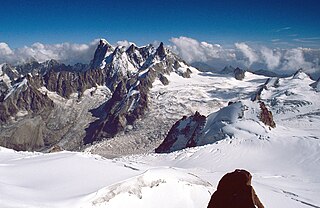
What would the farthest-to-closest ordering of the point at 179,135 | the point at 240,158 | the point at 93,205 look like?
the point at 179,135, the point at 240,158, the point at 93,205

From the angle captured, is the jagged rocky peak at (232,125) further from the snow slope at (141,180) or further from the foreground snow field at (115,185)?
the foreground snow field at (115,185)

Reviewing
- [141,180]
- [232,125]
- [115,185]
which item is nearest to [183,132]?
[232,125]

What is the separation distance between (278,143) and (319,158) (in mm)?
14679

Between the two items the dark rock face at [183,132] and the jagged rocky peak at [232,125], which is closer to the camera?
the jagged rocky peak at [232,125]

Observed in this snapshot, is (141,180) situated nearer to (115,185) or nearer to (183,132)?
(115,185)

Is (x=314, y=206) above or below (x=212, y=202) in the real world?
below

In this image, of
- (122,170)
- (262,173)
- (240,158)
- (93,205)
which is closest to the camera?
(93,205)

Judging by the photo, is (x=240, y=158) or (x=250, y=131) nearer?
(x=240, y=158)

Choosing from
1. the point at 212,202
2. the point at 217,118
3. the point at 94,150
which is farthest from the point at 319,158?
the point at 94,150

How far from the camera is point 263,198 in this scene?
144ft

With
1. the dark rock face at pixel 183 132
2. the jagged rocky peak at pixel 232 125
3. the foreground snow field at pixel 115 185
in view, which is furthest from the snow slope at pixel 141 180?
the dark rock face at pixel 183 132

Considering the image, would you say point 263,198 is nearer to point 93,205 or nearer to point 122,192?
point 122,192

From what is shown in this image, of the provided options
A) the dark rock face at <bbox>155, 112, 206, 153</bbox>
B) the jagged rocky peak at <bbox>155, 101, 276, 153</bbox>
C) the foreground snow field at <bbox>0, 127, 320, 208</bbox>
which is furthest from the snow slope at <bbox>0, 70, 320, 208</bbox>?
the dark rock face at <bbox>155, 112, 206, 153</bbox>

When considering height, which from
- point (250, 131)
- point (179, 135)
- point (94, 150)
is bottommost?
point (94, 150)
